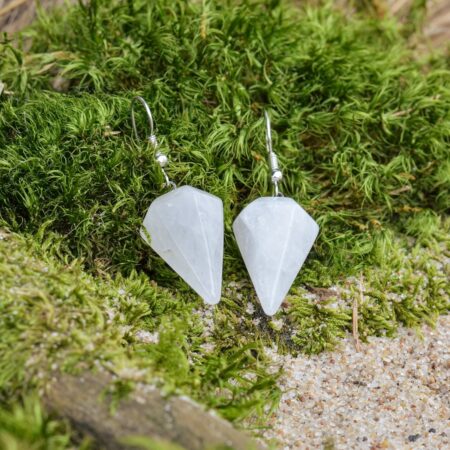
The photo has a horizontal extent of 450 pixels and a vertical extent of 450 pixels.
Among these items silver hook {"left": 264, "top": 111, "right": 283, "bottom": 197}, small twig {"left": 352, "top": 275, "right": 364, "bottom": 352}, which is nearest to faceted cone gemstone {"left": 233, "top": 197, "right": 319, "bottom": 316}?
silver hook {"left": 264, "top": 111, "right": 283, "bottom": 197}

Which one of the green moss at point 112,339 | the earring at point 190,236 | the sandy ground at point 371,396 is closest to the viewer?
the green moss at point 112,339

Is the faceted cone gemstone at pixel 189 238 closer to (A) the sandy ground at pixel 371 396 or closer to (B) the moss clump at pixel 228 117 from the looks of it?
(B) the moss clump at pixel 228 117

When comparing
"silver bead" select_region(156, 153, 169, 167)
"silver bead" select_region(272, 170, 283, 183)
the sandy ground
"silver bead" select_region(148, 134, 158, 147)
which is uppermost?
"silver bead" select_region(148, 134, 158, 147)

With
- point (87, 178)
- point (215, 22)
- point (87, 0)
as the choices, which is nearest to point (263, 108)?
point (215, 22)

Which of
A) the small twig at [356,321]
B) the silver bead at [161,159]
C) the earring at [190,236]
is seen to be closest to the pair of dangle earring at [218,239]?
the earring at [190,236]

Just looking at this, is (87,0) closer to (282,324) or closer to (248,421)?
(282,324)

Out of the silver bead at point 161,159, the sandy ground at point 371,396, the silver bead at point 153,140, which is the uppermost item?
the silver bead at point 153,140

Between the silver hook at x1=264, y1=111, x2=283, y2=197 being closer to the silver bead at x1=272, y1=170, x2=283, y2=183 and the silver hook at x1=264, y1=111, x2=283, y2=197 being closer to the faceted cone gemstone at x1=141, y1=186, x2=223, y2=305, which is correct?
Result: the silver bead at x1=272, y1=170, x2=283, y2=183

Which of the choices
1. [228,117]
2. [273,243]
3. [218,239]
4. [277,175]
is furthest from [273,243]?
[228,117]
